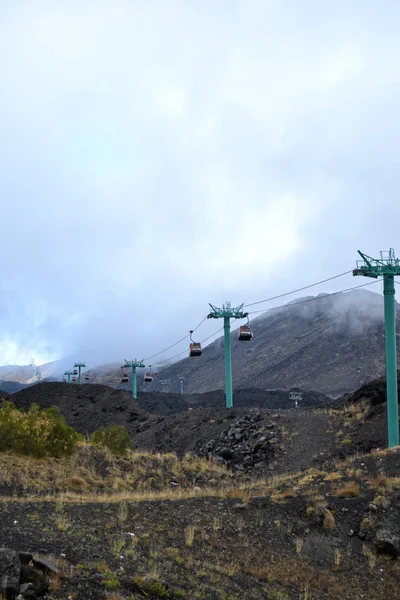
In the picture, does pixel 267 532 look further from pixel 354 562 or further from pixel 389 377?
pixel 389 377

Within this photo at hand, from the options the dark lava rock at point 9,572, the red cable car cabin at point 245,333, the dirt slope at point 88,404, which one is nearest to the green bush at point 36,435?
the dark lava rock at point 9,572

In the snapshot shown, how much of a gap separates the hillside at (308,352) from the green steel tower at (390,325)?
7512 cm

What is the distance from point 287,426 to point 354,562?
943 inches

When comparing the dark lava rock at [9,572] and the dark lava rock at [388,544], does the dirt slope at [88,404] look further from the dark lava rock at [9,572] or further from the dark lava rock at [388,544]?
the dark lava rock at [9,572]

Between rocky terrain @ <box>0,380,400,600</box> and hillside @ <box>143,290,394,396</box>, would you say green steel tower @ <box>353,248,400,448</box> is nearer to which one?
rocky terrain @ <box>0,380,400,600</box>

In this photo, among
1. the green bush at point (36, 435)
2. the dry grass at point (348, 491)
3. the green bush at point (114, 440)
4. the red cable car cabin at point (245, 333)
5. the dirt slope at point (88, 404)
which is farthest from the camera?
the dirt slope at point (88, 404)

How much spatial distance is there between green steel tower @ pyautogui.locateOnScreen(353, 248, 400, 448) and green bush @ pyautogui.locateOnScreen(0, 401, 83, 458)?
48.3 ft

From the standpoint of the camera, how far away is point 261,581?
1029 centimetres

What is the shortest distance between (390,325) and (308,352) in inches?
4534

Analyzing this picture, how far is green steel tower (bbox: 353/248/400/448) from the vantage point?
24547mm

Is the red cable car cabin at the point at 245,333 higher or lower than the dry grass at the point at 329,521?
higher

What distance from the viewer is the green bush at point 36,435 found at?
71.4ft

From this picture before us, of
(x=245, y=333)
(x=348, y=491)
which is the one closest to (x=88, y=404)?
(x=245, y=333)

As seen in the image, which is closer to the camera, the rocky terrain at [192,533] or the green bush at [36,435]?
the rocky terrain at [192,533]
